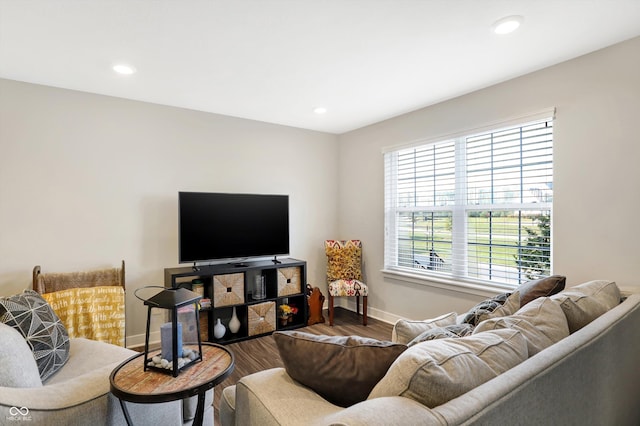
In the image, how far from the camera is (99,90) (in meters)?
3.12

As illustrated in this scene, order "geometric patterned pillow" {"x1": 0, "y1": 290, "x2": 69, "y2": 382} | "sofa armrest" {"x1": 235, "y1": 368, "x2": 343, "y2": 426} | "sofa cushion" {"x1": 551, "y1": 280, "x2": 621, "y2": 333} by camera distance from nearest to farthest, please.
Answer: "sofa armrest" {"x1": 235, "y1": 368, "x2": 343, "y2": 426} < "sofa cushion" {"x1": 551, "y1": 280, "x2": 621, "y2": 333} < "geometric patterned pillow" {"x1": 0, "y1": 290, "x2": 69, "y2": 382}

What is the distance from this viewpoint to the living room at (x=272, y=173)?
2.40m

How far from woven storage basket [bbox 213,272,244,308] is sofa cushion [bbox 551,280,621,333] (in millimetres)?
2771

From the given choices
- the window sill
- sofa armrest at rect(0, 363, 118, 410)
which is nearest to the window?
the window sill

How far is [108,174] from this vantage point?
3.26 meters

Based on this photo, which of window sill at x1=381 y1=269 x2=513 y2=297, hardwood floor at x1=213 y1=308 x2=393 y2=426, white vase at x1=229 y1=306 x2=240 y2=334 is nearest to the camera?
hardwood floor at x1=213 y1=308 x2=393 y2=426

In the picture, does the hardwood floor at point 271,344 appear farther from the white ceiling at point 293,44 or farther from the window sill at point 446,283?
the white ceiling at point 293,44

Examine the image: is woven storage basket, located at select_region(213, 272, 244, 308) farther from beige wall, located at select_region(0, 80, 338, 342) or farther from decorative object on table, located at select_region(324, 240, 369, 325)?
decorative object on table, located at select_region(324, 240, 369, 325)

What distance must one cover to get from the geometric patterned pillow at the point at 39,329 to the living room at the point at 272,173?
1383mm

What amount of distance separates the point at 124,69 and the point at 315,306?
310 cm

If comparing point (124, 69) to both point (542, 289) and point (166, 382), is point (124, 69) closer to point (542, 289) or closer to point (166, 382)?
point (166, 382)

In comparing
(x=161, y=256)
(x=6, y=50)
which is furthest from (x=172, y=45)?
(x=161, y=256)

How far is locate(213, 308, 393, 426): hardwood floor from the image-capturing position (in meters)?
2.85

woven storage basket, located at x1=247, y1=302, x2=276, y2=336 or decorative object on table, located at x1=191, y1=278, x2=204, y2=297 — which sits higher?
decorative object on table, located at x1=191, y1=278, x2=204, y2=297
